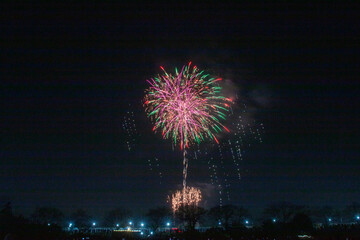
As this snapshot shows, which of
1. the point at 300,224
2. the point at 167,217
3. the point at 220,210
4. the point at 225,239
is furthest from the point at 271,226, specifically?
the point at 167,217

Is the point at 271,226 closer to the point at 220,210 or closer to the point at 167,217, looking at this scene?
the point at 220,210

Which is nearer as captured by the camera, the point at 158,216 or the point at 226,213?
the point at 226,213

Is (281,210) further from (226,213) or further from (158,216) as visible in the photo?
(158,216)

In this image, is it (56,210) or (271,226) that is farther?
(56,210)

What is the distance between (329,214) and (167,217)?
62.1 metres

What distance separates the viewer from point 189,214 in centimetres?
6166

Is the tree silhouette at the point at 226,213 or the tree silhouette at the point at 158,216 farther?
the tree silhouette at the point at 158,216

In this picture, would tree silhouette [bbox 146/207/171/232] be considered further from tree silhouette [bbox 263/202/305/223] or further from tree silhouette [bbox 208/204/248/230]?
tree silhouette [bbox 263/202/305/223]

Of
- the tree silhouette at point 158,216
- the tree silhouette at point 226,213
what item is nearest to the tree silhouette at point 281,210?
the tree silhouette at point 226,213

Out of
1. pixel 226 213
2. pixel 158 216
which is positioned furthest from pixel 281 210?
pixel 158 216

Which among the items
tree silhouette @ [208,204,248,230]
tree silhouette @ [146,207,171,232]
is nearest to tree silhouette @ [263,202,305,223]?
tree silhouette @ [208,204,248,230]

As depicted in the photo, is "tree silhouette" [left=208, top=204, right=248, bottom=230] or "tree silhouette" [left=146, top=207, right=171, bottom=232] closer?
"tree silhouette" [left=208, top=204, right=248, bottom=230]

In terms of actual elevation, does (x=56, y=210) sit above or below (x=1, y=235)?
above

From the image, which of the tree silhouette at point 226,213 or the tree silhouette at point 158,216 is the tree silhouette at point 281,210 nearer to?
the tree silhouette at point 226,213
